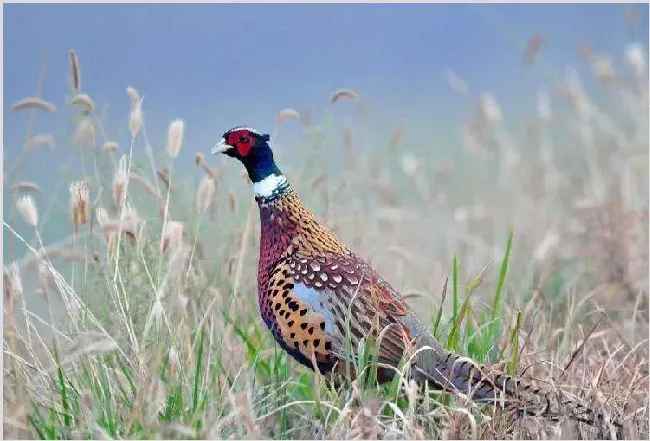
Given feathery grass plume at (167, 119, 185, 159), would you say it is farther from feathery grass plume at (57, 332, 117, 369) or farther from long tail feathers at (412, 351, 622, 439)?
long tail feathers at (412, 351, 622, 439)

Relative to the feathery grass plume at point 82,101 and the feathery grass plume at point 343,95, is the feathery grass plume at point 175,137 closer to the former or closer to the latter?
the feathery grass plume at point 82,101

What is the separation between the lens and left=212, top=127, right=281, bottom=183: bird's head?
14.6 feet

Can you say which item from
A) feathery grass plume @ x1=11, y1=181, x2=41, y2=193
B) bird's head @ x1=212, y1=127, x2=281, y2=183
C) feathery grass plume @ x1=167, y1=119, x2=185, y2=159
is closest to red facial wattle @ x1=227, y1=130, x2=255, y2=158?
bird's head @ x1=212, y1=127, x2=281, y2=183

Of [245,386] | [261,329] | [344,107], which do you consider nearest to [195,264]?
[261,329]

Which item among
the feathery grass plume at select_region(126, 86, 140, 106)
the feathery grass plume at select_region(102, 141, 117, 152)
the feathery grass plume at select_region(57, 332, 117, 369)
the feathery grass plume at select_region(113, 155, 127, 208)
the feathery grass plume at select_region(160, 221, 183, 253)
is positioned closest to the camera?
the feathery grass plume at select_region(57, 332, 117, 369)

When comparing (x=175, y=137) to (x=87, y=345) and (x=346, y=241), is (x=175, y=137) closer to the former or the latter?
(x=87, y=345)

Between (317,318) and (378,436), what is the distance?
0.52m

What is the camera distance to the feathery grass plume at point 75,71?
468 centimetres

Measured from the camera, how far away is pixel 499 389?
420 cm

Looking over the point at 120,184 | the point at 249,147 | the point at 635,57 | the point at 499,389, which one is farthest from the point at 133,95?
the point at 635,57

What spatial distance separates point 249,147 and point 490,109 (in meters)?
2.95

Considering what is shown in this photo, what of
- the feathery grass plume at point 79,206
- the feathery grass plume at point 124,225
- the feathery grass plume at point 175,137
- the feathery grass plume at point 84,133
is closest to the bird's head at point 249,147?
the feathery grass plume at point 175,137

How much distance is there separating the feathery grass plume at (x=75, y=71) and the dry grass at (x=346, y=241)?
0.01 metres

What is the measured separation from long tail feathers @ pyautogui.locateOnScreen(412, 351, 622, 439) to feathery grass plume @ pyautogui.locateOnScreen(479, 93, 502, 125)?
306 cm
